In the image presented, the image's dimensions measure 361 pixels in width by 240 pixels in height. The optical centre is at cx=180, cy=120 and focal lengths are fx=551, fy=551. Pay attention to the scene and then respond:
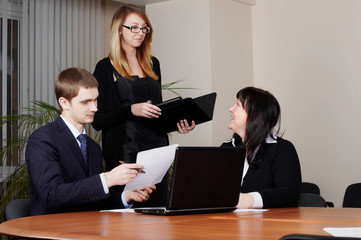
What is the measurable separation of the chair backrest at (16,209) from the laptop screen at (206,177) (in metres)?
0.72

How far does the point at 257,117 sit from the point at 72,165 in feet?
3.69

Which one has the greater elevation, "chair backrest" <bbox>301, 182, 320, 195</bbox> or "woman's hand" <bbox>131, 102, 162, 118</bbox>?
"woman's hand" <bbox>131, 102, 162, 118</bbox>

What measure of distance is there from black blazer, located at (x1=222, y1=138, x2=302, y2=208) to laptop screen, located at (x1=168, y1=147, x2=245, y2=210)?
554 millimetres

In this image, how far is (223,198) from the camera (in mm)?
2318

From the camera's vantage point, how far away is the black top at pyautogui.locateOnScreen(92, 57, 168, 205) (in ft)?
11.0

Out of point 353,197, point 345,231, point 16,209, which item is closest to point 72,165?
point 16,209

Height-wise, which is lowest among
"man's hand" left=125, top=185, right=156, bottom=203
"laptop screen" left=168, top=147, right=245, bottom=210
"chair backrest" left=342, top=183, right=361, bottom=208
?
"chair backrest" left=342, top=183, right=361, bottom=208

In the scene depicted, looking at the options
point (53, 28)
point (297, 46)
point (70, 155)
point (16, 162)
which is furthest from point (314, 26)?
point (70, 155)

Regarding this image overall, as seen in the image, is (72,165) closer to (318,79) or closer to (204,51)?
(204,51)

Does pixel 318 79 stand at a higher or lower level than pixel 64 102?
higher

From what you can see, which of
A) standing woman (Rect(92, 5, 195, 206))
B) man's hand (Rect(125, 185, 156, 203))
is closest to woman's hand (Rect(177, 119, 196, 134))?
standing woman (Rect(92, 5, 195, 206))

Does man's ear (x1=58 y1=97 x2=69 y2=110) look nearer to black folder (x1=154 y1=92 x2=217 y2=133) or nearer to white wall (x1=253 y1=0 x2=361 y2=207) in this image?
black folder (x1=154 y1=92 x2=217 y2=133)

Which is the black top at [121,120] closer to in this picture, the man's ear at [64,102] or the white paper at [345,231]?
the man's ear at [64,102]

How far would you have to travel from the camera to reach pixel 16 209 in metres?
2.44
